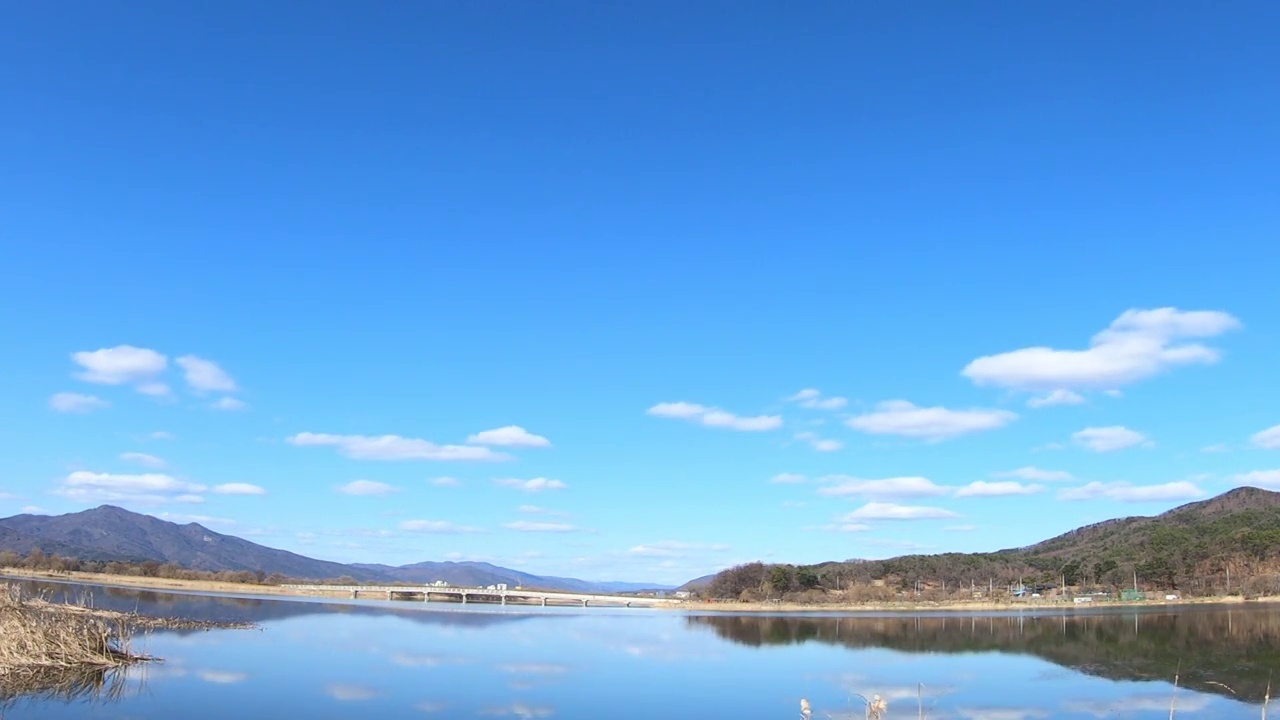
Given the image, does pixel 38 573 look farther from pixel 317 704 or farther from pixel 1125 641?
pixel 1125 641

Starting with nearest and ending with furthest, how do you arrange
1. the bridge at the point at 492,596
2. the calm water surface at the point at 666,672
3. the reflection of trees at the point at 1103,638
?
the calm water surface at the point at 666,672 < the reflection of trees at the point at 1103,638 < the bridge at the point at 492,596

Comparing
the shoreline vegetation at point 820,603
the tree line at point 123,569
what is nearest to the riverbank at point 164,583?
the shoreline vegetation at point 820,603

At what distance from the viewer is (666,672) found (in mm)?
36844

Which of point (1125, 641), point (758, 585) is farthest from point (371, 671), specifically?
point (758, 585)

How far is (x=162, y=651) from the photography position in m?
36.1

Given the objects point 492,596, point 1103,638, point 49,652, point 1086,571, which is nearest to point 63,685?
point 49,652

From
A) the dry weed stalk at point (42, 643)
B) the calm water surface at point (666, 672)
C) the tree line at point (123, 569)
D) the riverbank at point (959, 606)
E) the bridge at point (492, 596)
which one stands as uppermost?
the dry weed stalk at point (42, 643)

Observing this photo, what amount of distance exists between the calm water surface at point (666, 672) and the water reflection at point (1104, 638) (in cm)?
19

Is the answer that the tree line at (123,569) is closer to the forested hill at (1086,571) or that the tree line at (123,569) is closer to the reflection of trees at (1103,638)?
the forested hill at (1086,571)

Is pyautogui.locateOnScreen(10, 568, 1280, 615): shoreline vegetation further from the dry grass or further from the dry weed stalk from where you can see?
the dry grass

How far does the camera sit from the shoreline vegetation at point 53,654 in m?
25.6

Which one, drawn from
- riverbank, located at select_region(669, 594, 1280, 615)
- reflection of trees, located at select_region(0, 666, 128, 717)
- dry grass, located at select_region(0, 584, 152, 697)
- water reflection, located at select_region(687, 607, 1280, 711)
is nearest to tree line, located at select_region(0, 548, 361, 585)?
riverbank, located at select_region(669, 594, 1280, 615)

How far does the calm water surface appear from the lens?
1028 inches

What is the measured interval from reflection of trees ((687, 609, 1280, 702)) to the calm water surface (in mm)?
182
